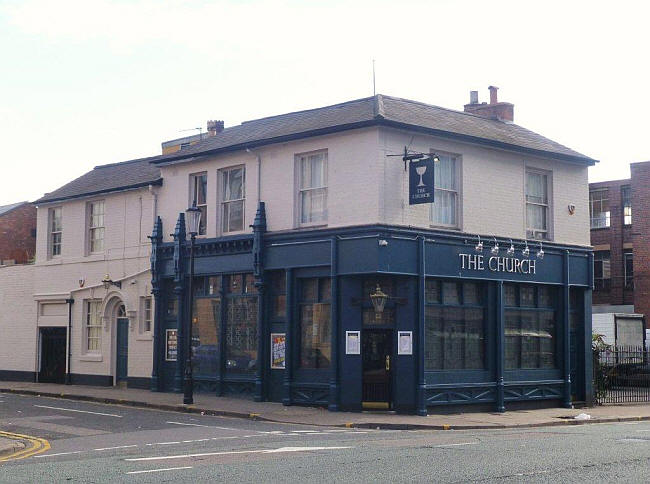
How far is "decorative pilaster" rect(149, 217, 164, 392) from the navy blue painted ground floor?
0.04m

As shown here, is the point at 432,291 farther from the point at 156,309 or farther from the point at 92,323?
the point at 92,323

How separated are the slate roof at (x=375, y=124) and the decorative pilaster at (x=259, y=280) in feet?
7.65

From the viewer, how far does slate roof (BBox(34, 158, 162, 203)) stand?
1281 inches

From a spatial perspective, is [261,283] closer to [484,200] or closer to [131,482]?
[484,200]

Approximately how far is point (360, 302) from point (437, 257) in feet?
8.20

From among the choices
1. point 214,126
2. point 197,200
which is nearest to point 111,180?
point 214,126

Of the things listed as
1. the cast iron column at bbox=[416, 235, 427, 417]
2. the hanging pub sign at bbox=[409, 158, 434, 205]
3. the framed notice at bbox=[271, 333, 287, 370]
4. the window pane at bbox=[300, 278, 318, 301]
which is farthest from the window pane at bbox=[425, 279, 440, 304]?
the framed notice at bbox=[271, 333, 287, 370]

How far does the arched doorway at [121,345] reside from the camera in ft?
107

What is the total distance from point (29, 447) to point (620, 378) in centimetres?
2329

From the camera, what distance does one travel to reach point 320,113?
2786 centimetres

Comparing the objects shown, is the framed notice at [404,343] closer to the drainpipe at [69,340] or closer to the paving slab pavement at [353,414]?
the paving slab pavement at [353,414]

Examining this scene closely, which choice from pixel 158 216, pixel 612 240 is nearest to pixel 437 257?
pixel 158 216

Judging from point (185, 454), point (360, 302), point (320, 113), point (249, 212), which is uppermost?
point (320, 113)

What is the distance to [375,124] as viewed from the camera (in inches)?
961
